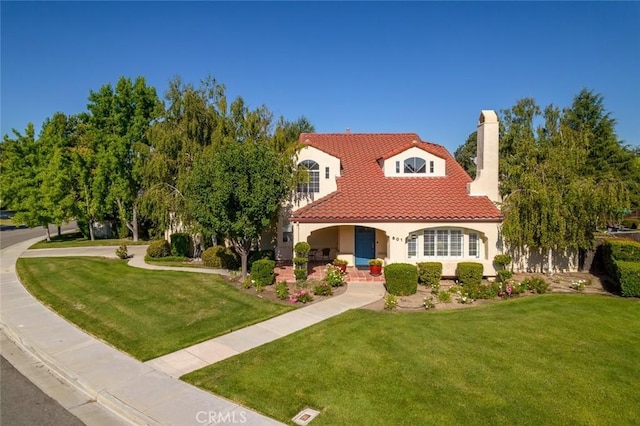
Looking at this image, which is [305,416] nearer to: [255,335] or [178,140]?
[255,335]

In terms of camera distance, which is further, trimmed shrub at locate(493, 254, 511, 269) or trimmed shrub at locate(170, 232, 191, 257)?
trimmed shrub at locate(170, 232, 191, 257)

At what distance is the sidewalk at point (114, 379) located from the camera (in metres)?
7.10

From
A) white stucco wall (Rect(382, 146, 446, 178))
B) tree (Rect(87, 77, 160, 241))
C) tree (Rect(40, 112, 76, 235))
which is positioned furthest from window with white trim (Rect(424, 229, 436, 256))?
tree (Rect(40, 112, 76, 235))

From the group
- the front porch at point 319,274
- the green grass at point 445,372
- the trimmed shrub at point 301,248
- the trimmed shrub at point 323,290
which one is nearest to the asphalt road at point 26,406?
the green grass at point 445,372

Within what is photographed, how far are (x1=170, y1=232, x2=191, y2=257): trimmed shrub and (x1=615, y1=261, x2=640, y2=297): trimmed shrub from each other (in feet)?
71.6

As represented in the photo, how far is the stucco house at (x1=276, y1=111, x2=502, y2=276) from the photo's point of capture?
17.8m

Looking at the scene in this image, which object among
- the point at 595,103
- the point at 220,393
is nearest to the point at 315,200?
the point at 220,393

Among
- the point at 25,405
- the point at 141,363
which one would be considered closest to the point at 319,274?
the point at 141,363

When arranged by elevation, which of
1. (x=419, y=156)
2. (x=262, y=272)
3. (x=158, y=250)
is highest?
(x=419, y=156)

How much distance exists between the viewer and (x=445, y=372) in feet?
28.5

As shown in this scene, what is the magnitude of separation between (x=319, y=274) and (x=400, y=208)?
5.09 metres

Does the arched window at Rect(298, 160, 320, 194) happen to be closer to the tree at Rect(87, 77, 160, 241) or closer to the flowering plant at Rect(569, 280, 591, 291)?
the flowering plant at Rect(569, 280, 591, 291)

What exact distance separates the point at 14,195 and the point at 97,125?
8773 millimetres

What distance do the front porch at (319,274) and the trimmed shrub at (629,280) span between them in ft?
31.5
